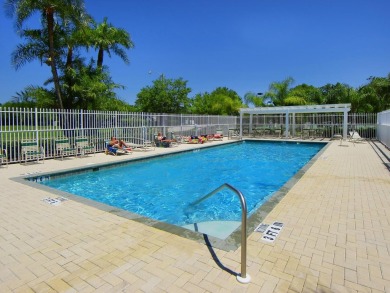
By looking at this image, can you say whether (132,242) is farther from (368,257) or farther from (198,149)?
(198,149)

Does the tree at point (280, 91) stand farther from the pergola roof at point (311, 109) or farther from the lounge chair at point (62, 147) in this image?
the lounge chair at point (62, 147)

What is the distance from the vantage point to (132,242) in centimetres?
369

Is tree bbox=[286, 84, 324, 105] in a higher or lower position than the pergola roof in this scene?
higher

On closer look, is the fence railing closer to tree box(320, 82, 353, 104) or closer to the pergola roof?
the pergola roof

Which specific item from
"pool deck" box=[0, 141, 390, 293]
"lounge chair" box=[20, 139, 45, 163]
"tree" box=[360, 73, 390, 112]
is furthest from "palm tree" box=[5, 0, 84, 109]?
"tree" box=[360, 73, 390, 112]

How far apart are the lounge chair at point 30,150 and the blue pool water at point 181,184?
2.77 m

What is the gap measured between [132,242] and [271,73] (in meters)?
38.0

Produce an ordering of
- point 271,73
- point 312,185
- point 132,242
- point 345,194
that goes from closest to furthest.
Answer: point 132,242 < point 345,194 < point 312,185 < point 271,73

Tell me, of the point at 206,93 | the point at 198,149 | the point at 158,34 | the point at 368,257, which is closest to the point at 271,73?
the point at 206,93

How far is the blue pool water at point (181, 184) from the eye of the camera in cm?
668

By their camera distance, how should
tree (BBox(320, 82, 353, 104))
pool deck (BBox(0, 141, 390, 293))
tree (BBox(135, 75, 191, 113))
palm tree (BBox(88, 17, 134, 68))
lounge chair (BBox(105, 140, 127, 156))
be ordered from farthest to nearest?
tree (BBox(135, 75, 191, 113)) → tree (BBox(320, 82, 353, 104)) → palm tree (BBox(88, 17, 134, 68)) → lounge chair (BBox(105, 140, 127, 156)) → pool deck (BBox(0, 141, 390, 293))

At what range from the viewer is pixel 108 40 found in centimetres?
1927

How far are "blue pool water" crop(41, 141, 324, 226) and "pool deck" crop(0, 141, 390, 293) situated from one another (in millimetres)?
1326

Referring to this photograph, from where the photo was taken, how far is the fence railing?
10.7 m
